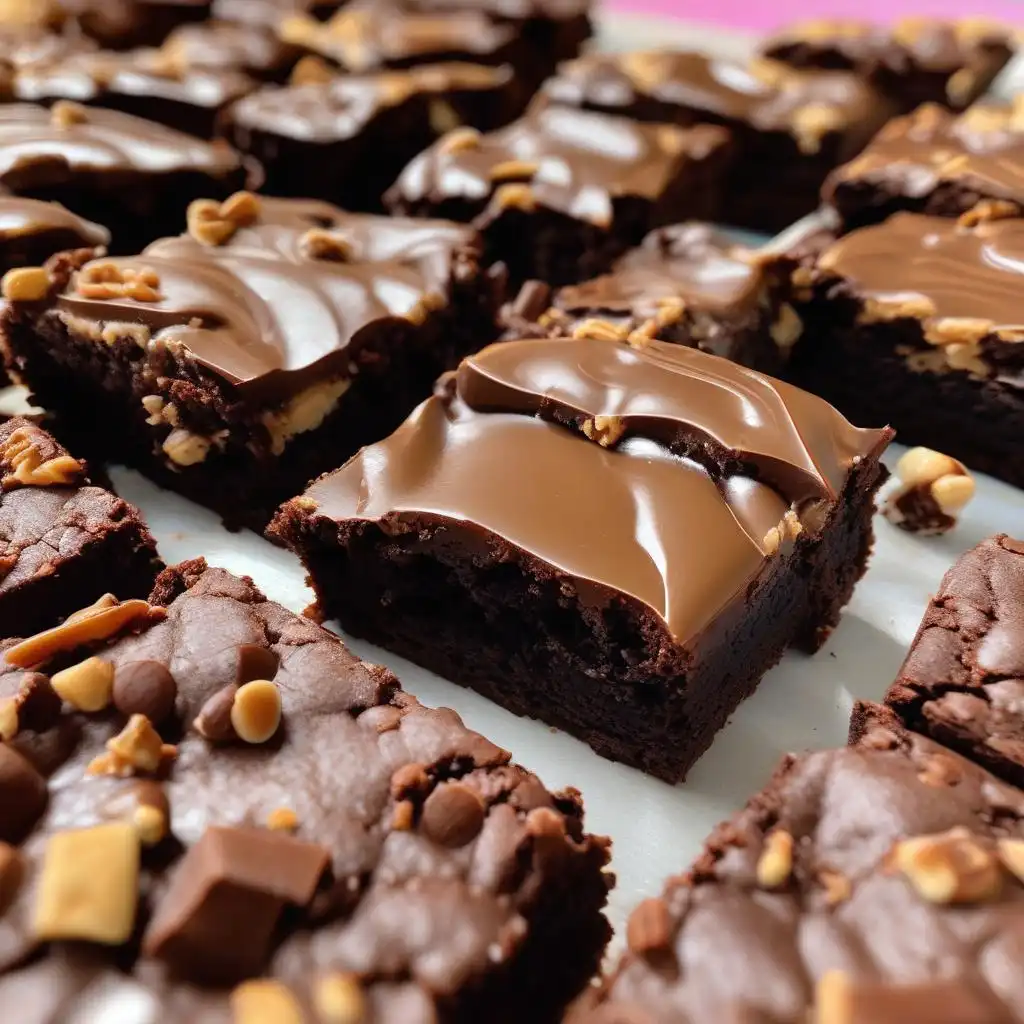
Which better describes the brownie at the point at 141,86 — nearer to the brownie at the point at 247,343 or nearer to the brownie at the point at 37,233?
the brownie at the point at 37,233

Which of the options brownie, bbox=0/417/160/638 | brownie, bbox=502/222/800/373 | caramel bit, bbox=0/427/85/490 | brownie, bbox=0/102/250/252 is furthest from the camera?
brownie, bbox=0/102/250/252

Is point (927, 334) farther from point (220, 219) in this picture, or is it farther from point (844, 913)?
→ point (220, 219)

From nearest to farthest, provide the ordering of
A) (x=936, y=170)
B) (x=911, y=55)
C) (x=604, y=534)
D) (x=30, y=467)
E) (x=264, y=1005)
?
1. (x=264, y=1005)
2. (x=604, y=534)
3. (x=30, y=467)
4. (x=936, y=170)
5. (x=911, y=55)

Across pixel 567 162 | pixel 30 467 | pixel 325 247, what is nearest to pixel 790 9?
pixel 567 162

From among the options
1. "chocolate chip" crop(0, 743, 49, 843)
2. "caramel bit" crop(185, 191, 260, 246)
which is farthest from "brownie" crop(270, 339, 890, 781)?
"caramel bit" crop(185, 191, 260, 246)

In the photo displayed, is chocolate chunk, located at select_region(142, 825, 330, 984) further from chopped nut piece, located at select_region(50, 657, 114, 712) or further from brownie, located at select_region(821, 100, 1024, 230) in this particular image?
brownie, located at select_region(821, 100, 1024, 230)

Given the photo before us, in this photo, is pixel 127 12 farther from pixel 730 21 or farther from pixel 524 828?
pixel 524 828

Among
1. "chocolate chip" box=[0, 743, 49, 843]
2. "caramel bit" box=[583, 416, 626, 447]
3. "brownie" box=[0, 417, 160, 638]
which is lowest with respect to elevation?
"brownie" box=[0, 417, 160, 638]
